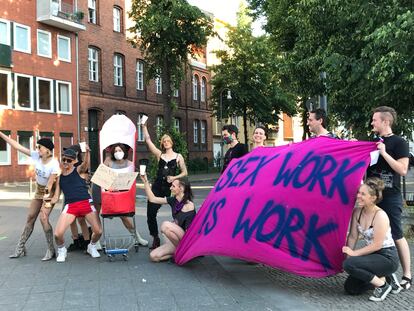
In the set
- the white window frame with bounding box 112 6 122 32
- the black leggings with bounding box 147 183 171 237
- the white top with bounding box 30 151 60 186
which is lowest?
the black leggings with bounding box 147 183 171 237

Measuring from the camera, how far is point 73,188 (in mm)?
7449

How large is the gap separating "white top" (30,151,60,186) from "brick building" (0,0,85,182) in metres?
21.3

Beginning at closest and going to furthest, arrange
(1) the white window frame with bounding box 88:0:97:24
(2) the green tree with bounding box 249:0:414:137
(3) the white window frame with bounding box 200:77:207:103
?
(2) the green tree with bounding box 249:0:414:137, (1) the white window frame with bounding box 88:0:97:24, (3) the white window frame with bounding box 200:77:207:103

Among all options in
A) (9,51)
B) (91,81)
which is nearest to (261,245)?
(9,51)

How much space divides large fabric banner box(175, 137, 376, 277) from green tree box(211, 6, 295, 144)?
99.8 ft

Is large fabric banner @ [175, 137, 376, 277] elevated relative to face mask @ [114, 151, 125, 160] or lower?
lower

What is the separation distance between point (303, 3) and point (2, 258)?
9210mm

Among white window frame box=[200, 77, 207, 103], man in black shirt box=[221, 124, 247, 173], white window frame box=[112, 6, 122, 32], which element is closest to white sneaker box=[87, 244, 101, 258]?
man in black shirt box=[221, 124, 247, 173]

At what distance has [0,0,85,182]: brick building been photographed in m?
27.8

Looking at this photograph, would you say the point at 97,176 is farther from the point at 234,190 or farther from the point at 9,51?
the point at 9,51

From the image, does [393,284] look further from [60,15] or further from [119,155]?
[60,15]

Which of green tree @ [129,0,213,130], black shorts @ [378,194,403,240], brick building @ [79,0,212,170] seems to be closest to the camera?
black shorts @ [378,194,403,240]

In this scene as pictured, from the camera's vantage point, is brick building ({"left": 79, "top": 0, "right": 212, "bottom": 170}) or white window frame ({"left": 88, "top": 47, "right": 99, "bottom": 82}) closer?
brick building ({"left": 79, "top": 0, "right": 212, "bottom": 170})

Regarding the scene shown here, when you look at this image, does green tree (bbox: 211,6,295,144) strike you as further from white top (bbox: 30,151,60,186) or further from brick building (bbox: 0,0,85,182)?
white top (bbox: 30,151,60,186)
